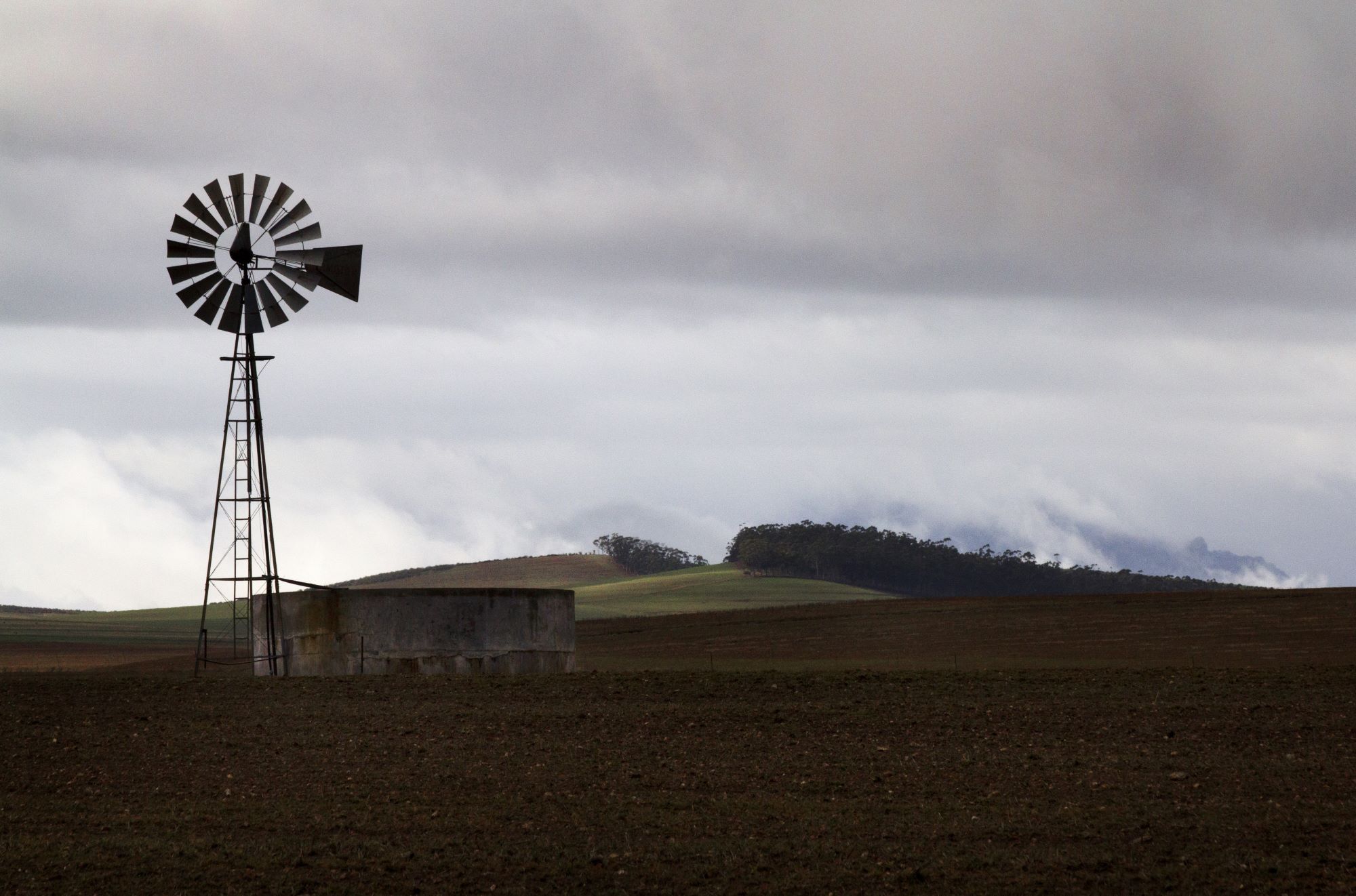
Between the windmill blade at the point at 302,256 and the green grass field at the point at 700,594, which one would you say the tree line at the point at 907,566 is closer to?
the green grass field at the point at 700,594

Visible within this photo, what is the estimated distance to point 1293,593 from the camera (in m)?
59.8

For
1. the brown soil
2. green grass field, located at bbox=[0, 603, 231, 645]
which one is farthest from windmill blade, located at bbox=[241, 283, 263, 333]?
green grass field, located at bbox=[0, 603, 231, 645]

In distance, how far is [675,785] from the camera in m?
19.7

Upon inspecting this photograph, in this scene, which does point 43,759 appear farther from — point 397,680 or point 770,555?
point 770,555

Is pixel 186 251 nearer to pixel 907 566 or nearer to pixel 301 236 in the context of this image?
pixel 301 236

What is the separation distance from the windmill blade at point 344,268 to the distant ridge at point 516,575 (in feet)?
310

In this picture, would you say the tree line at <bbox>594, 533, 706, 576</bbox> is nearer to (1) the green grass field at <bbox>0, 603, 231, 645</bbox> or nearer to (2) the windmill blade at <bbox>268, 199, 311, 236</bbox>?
(1) the green grass field at <bbox>0, 603, 231, 645</bbox>

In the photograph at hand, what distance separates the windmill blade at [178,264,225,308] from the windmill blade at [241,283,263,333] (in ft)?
1.95

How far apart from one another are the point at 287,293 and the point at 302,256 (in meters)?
0.86

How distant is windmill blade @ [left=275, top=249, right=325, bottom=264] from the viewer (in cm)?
3416

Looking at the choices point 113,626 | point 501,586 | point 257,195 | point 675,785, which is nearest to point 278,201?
point 257,195

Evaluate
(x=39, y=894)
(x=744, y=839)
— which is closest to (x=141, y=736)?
(x=39, y=894)

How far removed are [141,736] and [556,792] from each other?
23.9 ft

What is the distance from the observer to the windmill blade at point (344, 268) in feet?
112
